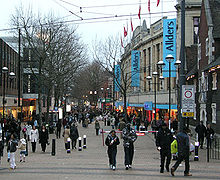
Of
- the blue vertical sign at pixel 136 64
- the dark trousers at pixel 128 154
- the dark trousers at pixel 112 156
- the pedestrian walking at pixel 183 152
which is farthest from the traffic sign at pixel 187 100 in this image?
the blue vertical sign at pixel 136 64

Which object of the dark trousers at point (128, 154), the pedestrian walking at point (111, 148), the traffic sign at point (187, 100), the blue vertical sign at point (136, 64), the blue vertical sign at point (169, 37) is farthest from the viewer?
the blue vertical sign at point (136, 64)

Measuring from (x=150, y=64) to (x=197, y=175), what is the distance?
43857 mm

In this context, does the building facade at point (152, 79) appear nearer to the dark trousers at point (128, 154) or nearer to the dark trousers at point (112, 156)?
the dark trousers at point (128, 154)

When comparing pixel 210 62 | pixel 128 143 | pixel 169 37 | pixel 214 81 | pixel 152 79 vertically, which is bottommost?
pixel 128 143

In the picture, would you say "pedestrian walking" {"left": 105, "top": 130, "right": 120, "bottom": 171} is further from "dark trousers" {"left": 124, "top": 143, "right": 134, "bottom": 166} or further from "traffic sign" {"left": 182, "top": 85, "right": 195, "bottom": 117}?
"traffic sign" {"left": 182, "top": 85, "right": 195, "bottom": 117}

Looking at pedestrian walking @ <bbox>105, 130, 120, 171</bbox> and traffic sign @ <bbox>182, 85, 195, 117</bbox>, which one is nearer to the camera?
pedestrian walking @ <bbox>105, 130, 120, 171</bbox>

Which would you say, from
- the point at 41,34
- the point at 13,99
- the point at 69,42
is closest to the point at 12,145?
the point at 41,34

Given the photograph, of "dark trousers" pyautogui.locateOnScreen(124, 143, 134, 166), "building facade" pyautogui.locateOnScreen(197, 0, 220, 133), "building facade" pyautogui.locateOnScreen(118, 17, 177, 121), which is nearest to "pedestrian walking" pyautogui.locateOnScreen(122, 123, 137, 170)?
"dark trousers" pyautogui.locateOnScreen(124, 143, 134, 166)

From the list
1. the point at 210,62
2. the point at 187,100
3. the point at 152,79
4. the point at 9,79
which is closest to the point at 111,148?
the point at 187,100

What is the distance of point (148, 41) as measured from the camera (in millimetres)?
55469

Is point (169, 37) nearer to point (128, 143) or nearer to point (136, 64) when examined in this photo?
point (136, 64)

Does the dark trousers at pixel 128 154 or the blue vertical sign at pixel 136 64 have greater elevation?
the blue vertical sign at pixel 136 64

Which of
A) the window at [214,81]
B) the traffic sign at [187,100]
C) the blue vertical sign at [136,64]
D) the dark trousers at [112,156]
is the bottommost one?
the dark trousers at [112,156]

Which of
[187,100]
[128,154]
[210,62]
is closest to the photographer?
[128,154]
